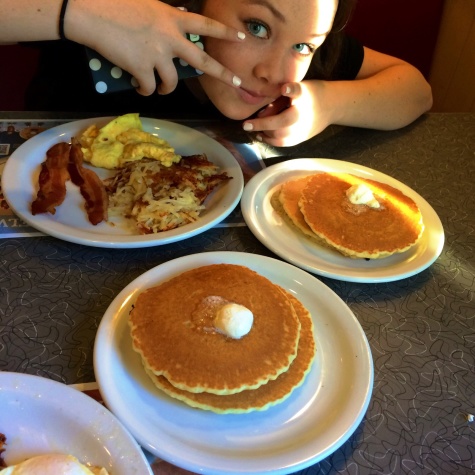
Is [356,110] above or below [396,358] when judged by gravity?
above

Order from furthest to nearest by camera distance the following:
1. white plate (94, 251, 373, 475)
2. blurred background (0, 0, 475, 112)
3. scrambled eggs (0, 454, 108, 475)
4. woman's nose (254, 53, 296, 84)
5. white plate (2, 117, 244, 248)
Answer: blurred background (0, 0, 475, 112), woman's nose (254, 53, 296, 84), white plate (2, 117, 244, 248), white plate (94, 251, 373, 475), scrambled eggs (0, 454, 108, 475)

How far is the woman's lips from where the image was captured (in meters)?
1.34

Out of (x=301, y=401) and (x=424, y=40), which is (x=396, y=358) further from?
(x=424, y=40)

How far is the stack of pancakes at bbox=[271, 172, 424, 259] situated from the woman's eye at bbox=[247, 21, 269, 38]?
37 centimetres

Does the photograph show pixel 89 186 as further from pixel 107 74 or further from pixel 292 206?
pixel 292 206

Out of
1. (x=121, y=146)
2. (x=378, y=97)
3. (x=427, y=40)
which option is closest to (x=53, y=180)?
(x=121, y=146)

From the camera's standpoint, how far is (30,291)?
0.91 meters

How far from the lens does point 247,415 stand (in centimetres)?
74

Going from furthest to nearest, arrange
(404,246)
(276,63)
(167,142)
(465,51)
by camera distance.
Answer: (465,51), (167,142), (276,63), (404,246)

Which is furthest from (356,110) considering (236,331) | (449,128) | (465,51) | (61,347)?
(465,51)

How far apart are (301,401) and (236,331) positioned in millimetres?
157

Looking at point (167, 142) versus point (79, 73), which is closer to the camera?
point (167, 142)

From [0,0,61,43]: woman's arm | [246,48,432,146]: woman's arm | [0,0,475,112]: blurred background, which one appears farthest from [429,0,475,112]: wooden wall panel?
[0,0,61,43]: woman's arm

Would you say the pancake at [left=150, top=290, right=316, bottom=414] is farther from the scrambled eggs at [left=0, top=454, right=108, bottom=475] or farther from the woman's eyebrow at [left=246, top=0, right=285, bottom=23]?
the woman's eyebrow at [left=246, top=0, right=285, bottom=23]
